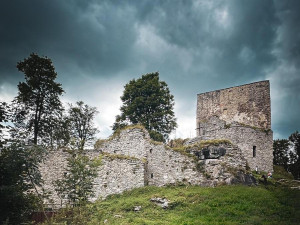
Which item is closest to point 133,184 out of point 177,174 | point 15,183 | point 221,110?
point 177,174

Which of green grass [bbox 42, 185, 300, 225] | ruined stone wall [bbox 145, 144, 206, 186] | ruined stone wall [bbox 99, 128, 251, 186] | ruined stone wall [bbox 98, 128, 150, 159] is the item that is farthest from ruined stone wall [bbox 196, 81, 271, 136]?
green grass [bbox 42, 185, 300, 225]

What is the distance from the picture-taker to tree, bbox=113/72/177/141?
3288 cm

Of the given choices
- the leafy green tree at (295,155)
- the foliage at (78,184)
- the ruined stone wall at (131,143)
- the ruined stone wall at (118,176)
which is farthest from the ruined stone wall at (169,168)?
the leafy green tree at (295,155)

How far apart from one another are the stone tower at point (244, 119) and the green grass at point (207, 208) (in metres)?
8.81

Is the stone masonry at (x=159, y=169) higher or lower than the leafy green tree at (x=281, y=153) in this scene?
lower

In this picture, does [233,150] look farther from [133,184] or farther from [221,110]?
[221,110]

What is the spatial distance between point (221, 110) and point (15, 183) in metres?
26.7

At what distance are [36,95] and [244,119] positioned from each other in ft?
75.0

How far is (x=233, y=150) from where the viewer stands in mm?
17656

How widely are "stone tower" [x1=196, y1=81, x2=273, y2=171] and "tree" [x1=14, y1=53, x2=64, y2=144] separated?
15.0 meters

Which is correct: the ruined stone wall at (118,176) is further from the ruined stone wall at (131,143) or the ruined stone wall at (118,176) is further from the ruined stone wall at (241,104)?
the ruined stone wall at (241,104)

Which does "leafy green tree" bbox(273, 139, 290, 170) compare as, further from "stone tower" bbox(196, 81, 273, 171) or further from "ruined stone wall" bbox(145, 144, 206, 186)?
"ruined stone wall" bbox(145, 144, 206, 186)

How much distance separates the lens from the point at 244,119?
2964cm

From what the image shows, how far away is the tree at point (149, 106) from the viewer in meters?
32.9
